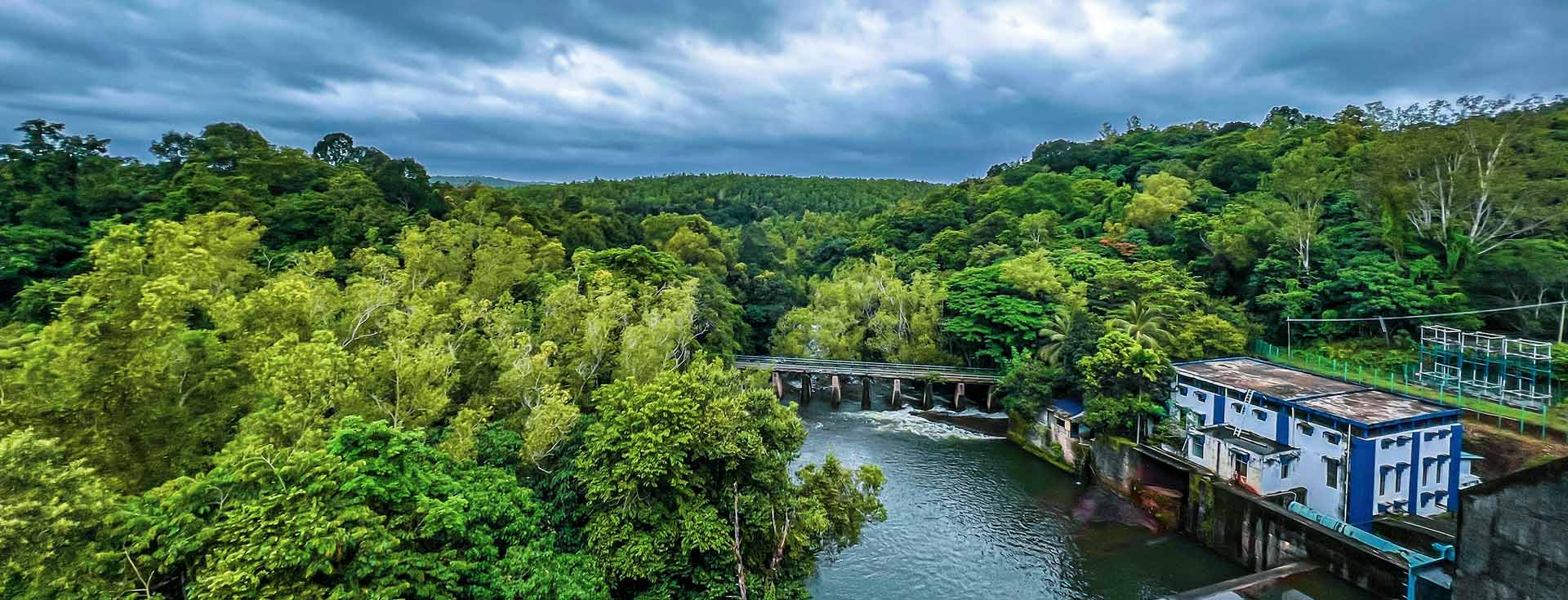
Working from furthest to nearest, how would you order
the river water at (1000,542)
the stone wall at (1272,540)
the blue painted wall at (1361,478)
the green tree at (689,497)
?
the blue painted wall at (1361,478), the river water at (1000,542), the stone wall at (1272,540), the green tree at (689,497)

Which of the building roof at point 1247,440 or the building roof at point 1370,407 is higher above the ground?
the building roof at point 1370,407

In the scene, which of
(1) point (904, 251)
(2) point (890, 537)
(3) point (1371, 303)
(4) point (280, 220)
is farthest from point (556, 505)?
(1) point (904, 251)

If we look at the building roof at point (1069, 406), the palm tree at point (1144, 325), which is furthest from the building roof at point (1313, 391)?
the building roof at point (1069, 406)

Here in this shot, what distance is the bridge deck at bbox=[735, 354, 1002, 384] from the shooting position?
34312 mm

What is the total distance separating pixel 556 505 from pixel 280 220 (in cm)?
2686

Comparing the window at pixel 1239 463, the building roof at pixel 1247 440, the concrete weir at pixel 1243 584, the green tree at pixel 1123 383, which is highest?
the green tree at pixel 1123 383

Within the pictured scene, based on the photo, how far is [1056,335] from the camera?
95.2 ft

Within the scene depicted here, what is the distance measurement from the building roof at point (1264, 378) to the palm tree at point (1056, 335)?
4.48 meters

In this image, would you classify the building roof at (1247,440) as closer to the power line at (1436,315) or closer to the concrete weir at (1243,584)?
the concrete weir at (1243,584)

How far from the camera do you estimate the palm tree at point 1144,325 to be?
2653cm

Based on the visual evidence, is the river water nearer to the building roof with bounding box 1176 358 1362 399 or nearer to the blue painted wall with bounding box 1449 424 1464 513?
the building roof with bounding box 1176 358 1362 399

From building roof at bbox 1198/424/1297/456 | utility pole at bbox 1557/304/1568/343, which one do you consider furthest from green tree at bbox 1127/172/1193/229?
building roof at bbox 1198/424/1297/456

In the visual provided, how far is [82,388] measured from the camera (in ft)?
34.9

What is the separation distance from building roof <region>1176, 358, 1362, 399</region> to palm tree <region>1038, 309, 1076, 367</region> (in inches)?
176
